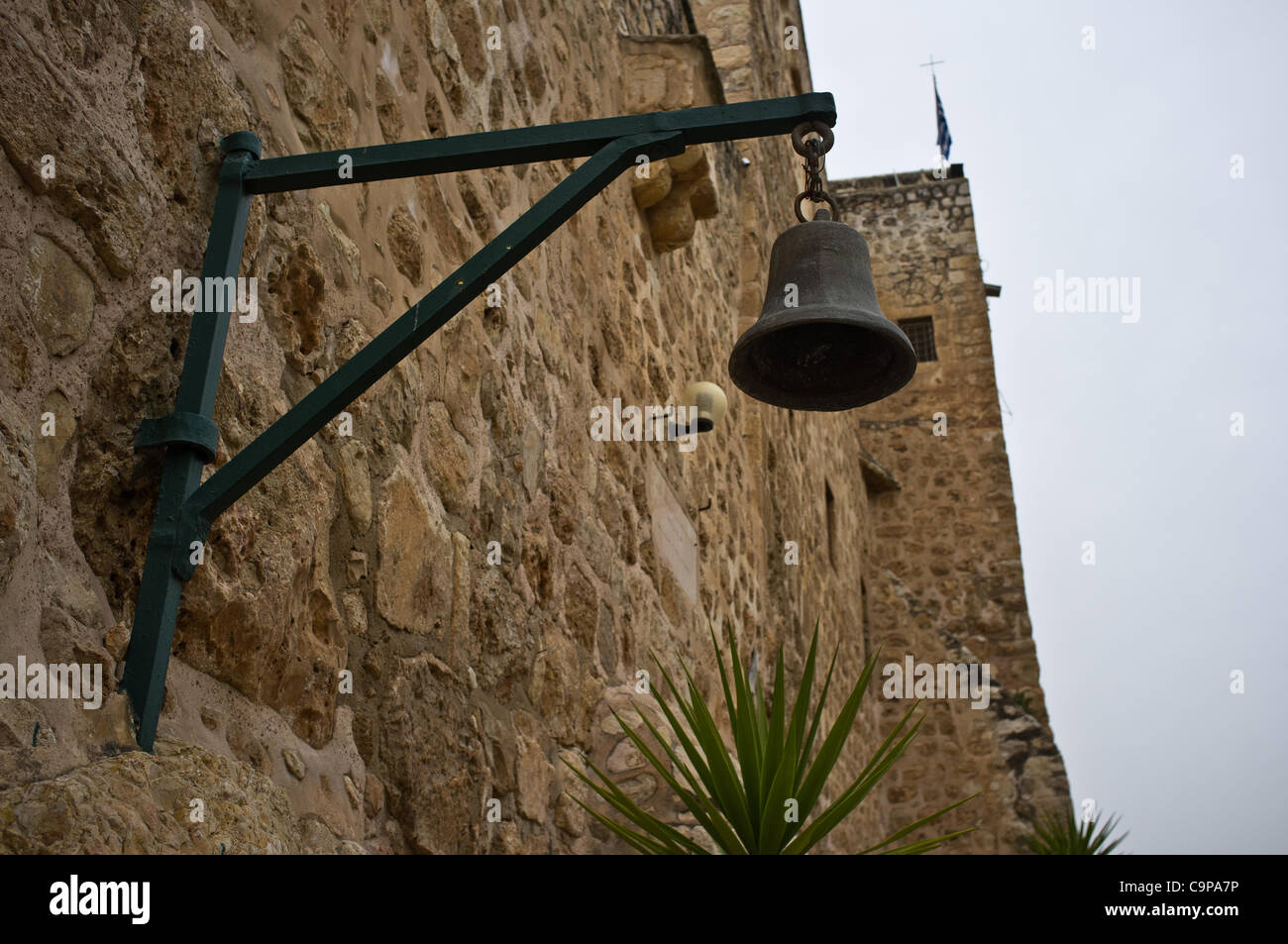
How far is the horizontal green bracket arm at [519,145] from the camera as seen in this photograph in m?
2.00

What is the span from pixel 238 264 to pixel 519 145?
51cm

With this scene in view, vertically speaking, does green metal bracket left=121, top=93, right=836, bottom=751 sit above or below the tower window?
below

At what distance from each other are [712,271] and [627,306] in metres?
1.89

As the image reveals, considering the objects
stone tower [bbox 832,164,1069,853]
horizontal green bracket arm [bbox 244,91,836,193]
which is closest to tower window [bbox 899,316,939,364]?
stone tower [bbox 832,164,1069,853]

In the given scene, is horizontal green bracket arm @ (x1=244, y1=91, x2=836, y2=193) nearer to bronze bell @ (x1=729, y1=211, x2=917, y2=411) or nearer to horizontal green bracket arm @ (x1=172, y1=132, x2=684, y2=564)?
horizontal green bracket arm @ (x1=172, y1=132, x2=684, y2=564)

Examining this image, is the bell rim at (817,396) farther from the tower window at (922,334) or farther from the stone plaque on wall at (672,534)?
the tower window at (922,334)

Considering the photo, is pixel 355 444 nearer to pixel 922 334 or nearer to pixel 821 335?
pixel 821 335

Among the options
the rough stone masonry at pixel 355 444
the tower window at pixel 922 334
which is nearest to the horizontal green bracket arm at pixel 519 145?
the rough stone masonry at pixel 355 444

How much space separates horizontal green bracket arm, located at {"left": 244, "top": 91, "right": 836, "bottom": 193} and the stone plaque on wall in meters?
2.33

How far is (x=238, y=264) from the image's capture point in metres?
1.93

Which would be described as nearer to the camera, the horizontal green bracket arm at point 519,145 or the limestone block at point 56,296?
the limestone block at point 56,296

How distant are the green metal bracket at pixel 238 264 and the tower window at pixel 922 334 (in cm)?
1362

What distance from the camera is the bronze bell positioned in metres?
2.49

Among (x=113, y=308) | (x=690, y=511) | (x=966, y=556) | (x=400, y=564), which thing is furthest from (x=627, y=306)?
(x=966, y=556)
